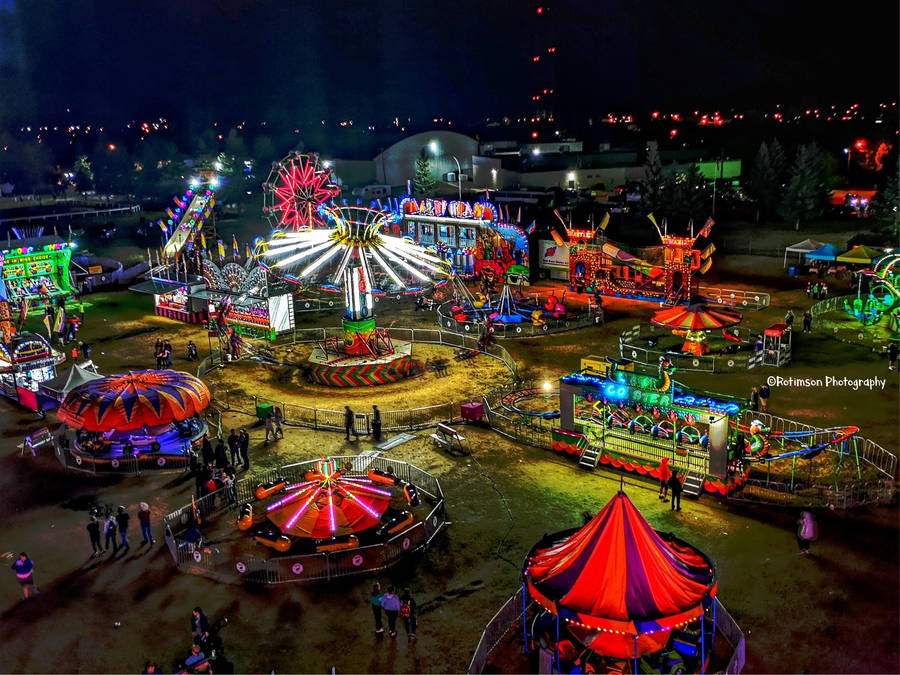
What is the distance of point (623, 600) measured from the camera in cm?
1380

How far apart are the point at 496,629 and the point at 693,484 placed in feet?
29.4

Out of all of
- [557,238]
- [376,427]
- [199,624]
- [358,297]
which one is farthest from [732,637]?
[557,238]

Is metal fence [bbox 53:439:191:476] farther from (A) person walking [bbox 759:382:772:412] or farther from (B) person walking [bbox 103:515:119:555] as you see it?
(A) person walking [bbox 759:382:772:412]

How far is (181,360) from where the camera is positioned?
37.4 m

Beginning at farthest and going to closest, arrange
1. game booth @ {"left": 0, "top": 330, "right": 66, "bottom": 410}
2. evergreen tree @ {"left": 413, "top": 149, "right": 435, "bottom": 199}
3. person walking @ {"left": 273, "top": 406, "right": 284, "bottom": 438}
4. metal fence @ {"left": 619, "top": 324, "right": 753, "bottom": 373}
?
1. evergreen tree @ {"left": 413, "top": 149, "right": 435, "bottom": 199}
2. metal fence @ {"left": 619, "top": 324, "right": 753, "bottom": 373}
3. game booth @ {"left": 0, "top": 330, "right": 66, "bottom": 410}
4. person walking @ {"left": 273, "top": 406, "right": 284, "bottom": 438}

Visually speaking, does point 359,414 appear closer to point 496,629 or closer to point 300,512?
point 300,512

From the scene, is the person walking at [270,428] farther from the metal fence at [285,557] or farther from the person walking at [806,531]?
the person walking at [806,531]

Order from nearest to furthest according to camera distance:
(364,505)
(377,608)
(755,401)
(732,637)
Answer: (732,637) → (377,608) → (364,505) → (755,401)

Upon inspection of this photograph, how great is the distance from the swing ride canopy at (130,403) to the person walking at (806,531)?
1831cm

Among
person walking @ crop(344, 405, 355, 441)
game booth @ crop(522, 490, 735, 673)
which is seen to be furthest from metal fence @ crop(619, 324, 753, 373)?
game booth @ crop(522, 490, 735, 673)

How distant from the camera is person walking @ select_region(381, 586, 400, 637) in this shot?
629 inches

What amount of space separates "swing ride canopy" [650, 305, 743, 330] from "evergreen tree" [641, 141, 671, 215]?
34.8 metres

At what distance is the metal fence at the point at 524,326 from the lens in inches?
1587

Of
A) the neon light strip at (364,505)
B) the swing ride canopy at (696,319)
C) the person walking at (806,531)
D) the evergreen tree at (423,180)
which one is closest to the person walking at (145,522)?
the neon light strip at (364,505)
